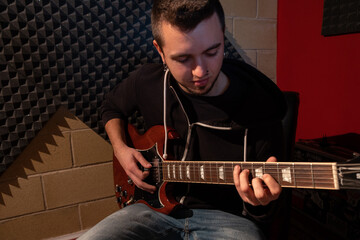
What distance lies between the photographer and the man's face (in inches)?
40.7

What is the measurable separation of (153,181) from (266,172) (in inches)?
24.2

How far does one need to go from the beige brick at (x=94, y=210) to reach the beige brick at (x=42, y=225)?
1.8 inches

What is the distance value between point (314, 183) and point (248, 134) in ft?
1.49

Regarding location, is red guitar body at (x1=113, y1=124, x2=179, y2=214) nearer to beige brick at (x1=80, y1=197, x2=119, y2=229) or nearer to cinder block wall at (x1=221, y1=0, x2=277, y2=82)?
beige brick at (x1=80, y1=197, x2=119, y2=229)

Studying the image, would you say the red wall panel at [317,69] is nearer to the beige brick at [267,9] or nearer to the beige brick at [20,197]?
the beige brick at [267,9]

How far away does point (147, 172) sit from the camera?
4.33 feet

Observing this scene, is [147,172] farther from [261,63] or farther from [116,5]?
[261,63]

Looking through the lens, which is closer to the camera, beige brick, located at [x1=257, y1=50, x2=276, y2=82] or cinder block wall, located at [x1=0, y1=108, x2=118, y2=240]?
cinder block wall, located at [x1=0, y1=108, x2=118, y2=240]

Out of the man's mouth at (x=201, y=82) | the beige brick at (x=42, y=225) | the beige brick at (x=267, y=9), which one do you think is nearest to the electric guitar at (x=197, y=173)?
the man's mouth at (x=201, y=82)

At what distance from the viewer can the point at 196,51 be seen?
1.04 metres

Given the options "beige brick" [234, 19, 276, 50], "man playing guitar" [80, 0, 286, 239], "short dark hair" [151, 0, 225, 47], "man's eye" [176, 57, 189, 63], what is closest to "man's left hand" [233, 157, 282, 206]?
"man playing guitar" [80, 0, 286, 239]

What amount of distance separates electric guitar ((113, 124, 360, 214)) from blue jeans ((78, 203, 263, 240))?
0.24 ft

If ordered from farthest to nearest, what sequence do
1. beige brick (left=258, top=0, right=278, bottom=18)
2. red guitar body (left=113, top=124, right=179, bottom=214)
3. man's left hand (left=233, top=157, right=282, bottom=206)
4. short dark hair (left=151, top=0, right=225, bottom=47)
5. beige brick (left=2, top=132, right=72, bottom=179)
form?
beige brick (left=258, top=0, right=278, bottom=18)
beige brick (left=2, top=132, right=72, bottom=179)
red guitar body (left=113, top=124, right=179, bottom=214)
short dark hair (left=151, top=0, right=225, bottom=47)
man's left hand (left=233, top=157, right=282, bottom=206)

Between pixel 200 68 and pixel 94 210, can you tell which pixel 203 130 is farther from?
pixel 94 210
